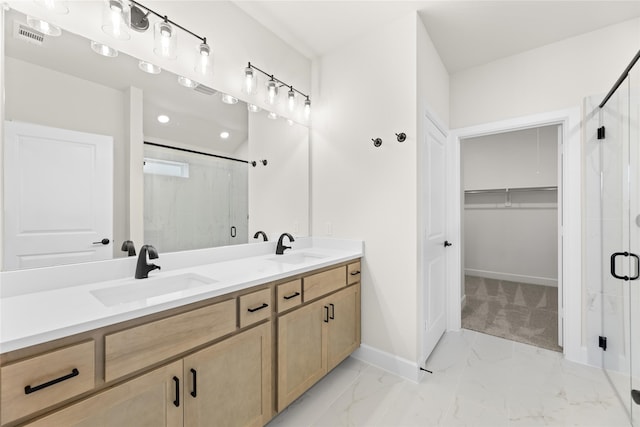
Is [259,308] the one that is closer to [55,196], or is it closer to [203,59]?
[55,196]

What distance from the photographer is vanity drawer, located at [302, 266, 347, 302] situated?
5.86ft

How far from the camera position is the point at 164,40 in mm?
1596

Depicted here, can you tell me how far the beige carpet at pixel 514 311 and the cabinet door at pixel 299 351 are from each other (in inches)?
76.6

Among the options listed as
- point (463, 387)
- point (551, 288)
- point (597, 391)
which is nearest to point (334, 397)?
point (463, 387)

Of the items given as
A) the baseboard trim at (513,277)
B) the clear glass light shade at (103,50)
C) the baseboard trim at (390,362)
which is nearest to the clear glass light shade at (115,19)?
the clear glass light shade at (103,50)

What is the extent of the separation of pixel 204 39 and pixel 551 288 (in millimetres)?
5415

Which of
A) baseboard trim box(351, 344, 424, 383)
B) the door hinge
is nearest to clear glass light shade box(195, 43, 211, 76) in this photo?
baseboard trim box(351, 344, 424, 383)

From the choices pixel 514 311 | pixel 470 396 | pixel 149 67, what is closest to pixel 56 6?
pixel 149 67

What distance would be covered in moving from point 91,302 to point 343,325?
1.57 m

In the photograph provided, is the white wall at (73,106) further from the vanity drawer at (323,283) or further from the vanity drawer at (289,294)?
the vanity drawer at (323,283)

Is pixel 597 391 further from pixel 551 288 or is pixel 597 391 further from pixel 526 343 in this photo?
pixel 551 288

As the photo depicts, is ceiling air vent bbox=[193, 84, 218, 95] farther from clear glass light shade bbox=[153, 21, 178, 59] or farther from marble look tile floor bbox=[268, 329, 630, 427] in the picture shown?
marble look tile floor bbox=[268, 329, 630, 427]

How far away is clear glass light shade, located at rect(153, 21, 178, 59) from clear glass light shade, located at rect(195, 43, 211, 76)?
148 mm

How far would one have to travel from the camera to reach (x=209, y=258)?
1.87 meters
